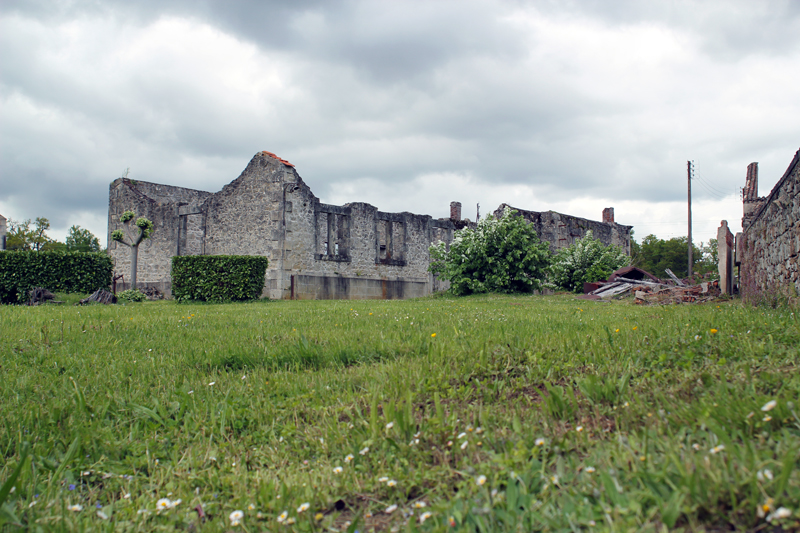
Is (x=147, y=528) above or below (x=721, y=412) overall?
below

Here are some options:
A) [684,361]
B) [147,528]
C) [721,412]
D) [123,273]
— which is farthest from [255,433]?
[123,273]

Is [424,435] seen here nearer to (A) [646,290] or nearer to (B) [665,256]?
(A) [646,290]

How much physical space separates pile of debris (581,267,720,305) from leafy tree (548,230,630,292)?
5.05 ft

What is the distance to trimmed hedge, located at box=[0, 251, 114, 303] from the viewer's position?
14859mm

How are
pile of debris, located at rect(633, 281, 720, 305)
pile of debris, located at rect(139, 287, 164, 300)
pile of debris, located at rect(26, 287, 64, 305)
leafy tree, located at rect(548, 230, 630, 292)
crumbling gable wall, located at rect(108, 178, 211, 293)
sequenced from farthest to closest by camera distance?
pile of debris, located at rect(139, 287, 164, 300)
crumbling gable wall, located at rect(108, 178, 211, 293)
leafy tree, located at rect(548, 230, 630, 292)
pile of debris, located at rect(26, 287, 64, 305)
pile of debris, located at rect(633, 281, 720, 305)

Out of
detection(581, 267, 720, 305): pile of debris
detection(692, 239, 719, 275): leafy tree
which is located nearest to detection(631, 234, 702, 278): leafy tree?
detection(692, 239, 719, 275): leafy tree

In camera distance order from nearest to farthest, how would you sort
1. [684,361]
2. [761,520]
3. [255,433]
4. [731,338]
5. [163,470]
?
1. [761,520]
2. [163,470]
3. [255,433]
4. [684,361]
5. [731,338]

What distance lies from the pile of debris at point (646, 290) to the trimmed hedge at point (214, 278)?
10.2m

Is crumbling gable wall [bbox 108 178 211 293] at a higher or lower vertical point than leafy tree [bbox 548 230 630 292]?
higher

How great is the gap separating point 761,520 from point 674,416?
75cm

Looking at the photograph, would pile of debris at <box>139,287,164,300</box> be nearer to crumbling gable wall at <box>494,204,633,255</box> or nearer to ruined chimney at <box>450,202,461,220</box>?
ruined chimney at <box>450,202,461,220</box>

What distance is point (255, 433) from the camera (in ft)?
9.48

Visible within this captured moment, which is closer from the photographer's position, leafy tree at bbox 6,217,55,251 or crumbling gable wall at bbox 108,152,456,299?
crumbling gable wall at bbox 108,152,456,299

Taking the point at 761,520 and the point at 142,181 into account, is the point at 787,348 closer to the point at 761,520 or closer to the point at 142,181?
the point at 761,520
